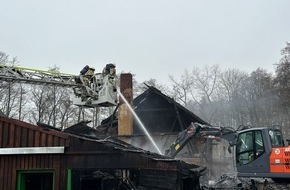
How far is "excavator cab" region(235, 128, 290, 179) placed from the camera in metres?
12.9

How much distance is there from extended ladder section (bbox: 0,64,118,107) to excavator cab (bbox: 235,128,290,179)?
19.1 ft

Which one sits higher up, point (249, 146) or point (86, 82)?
point (86, 82)

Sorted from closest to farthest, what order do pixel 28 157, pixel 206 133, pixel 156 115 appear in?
1. pixel 28 157
2. pixel 206 133
3. pixel 156 115

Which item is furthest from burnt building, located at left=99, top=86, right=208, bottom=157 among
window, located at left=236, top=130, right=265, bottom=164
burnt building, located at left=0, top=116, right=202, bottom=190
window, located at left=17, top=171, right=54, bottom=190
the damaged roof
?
burnt building, located at left=0, top=116, right=202, bottom=190

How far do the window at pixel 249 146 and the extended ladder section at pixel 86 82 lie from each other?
5689 mm

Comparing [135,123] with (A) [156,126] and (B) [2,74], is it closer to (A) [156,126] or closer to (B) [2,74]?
(A) [156,126]

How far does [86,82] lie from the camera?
13.3m

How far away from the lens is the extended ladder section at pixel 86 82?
1271 cm

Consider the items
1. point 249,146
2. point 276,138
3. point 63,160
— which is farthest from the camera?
point 249,146

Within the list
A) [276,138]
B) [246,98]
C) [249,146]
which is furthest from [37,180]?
[246,98]

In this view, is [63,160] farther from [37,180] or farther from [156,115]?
[156,115]

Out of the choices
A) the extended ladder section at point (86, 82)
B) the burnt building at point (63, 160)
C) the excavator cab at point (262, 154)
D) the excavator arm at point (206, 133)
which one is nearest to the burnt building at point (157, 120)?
the excavator arm at point (206, 133)

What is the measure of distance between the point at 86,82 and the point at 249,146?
7.24 meters

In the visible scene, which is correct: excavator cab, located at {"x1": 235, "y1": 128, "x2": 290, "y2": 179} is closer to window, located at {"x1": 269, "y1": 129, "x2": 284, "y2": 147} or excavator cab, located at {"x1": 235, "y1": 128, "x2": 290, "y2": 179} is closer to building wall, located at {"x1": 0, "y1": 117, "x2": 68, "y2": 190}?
window, located at {"x1": 269, "y1": 129, "x2": 284, "y2": 147}
